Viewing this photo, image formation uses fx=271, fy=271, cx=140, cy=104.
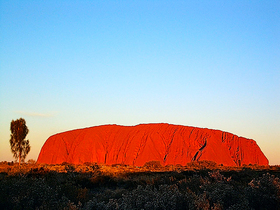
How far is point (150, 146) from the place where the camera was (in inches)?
2242

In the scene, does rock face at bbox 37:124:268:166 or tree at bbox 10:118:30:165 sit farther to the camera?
rock face at bbox 37:124:268:166

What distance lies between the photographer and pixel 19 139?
33.3 meters

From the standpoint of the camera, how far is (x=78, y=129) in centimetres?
6838

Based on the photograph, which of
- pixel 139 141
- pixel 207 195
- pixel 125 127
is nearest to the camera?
pixel 207 195

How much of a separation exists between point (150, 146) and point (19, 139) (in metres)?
29.5

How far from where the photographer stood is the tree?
109 ft

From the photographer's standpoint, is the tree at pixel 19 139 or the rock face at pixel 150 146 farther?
the rock face at pixel 150 146

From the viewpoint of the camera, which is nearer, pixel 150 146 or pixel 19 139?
pixel 19 139

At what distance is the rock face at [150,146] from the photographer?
53.8 metres

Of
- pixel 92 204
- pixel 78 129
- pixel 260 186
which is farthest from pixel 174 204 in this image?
pixel 78 129

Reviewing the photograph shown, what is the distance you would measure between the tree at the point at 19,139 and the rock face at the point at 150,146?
2218cm

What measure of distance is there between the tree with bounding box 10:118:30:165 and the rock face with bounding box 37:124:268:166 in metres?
22.2

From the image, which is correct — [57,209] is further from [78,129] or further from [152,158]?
[78,129]

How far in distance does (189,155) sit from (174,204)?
46.8 meters
